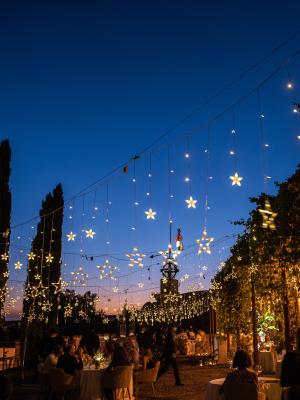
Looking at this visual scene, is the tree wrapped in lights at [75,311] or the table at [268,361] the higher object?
the tree wrapped in lights at [75,311]

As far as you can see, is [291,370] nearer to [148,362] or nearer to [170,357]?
[148,362]

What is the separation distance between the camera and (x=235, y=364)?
498cm

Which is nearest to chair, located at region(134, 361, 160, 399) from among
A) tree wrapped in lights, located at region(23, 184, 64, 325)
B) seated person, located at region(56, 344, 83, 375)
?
seated person, located at region(56, 344, 83, 375)

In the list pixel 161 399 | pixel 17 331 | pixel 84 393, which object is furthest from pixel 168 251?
pixel 17 331

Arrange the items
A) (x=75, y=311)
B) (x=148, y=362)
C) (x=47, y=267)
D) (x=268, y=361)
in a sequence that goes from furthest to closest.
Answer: (x=75, y=311) → (x=47, y=267) → (x=268, y=361) → (x=148, y=362)

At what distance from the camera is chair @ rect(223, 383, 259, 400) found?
477 centimetres

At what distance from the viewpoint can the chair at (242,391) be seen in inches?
188

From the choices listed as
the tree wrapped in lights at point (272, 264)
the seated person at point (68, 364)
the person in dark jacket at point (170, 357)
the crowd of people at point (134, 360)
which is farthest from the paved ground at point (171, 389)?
the tree wrapped in lights at point (272, 264)

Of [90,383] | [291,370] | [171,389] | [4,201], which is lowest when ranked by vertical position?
[171,389]

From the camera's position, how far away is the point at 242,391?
4.77 meters

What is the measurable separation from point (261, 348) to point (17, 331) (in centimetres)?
1005

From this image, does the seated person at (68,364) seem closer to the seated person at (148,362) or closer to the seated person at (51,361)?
the seated person at (51,361)

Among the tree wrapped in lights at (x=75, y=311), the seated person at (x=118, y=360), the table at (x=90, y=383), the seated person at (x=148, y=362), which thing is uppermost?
the tree wrapped in lights at (x=75, y=311)

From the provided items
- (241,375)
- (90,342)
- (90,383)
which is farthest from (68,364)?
(90,342)
